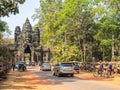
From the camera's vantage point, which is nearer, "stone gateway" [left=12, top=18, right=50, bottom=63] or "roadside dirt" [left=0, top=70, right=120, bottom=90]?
"roadside dirt" [left=0, top=70, right=120, bottom=90]

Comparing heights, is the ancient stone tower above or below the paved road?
above

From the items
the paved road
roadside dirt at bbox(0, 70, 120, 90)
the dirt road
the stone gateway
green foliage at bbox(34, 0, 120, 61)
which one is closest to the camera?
the paved road

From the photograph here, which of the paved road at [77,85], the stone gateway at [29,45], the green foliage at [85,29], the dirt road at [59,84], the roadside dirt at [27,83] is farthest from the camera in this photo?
the stone gateway at [29,45]

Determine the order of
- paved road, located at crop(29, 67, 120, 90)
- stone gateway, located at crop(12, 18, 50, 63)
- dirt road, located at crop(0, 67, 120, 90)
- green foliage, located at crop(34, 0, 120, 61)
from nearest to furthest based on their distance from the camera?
1. paved road, located at crop(29, 67, 120, 90)
2. dirt road, located at crop(0, 67, 120, 90)
3. green foliage, located at crop(34, 0, 120, 61)
4. stone gateway, located at crop(12, 18, 50, 63)

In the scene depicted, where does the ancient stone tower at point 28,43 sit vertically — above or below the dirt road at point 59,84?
above

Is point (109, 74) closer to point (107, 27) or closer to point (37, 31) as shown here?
point (107, 27)

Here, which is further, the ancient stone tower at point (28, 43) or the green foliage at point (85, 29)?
the ancient stone tower at point (28, 43)

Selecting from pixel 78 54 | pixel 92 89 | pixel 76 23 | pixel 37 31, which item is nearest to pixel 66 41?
pixel 78 54

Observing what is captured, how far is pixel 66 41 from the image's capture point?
247 ft

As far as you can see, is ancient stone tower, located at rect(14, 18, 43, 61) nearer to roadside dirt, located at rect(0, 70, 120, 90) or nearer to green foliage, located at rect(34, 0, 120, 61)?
green foliage, located at rect(34, 0, 120, 61)

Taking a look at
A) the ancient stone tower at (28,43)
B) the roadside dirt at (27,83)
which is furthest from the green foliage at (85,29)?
the ancient stone tower at (28,43)

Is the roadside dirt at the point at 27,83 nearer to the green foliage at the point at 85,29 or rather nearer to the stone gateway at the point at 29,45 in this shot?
the green foliage at the point at 85,29

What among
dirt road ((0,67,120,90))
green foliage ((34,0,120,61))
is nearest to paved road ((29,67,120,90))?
dirt road ((0,67,120,90))

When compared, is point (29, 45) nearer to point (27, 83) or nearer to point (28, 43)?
point (28, 43)
